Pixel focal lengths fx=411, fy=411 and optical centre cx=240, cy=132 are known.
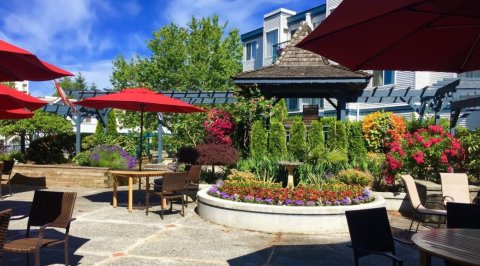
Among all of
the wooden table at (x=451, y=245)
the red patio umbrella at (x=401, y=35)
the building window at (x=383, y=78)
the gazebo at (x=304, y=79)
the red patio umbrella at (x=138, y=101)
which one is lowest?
the wooden table at (x=451, y=245)

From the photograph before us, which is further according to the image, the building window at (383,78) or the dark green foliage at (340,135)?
the building window at (383,78)

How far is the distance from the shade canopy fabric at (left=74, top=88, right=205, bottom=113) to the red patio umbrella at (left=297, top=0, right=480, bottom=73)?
563 cm

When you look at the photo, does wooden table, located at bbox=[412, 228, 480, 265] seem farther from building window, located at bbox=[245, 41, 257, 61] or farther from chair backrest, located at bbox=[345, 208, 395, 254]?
building window, located at bbox=[245, 41, 257, 61]

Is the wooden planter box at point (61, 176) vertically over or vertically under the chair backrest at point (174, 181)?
under

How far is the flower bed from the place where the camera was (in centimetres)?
783

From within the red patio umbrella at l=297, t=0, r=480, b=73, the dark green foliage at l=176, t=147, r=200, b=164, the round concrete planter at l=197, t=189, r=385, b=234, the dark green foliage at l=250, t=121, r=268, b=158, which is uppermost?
the red patio umbrella at l=297, t=0, r=480, b=73

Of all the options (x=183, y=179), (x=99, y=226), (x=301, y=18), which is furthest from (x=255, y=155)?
(x=301, y=18)

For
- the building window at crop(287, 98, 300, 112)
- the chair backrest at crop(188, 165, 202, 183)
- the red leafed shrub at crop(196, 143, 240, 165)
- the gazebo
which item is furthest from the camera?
the building window at crop(287, 98, 300, 112)

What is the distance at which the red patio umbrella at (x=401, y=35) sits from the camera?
291cm

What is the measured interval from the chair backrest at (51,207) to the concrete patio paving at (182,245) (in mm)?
646

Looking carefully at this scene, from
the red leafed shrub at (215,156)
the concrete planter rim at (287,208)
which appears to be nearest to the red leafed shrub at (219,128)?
the red leafed shrub at (215,156)

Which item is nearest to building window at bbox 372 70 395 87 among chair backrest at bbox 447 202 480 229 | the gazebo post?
the gazebo post

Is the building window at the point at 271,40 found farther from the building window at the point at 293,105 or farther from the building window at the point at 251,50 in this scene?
the building window at the point at 293,105

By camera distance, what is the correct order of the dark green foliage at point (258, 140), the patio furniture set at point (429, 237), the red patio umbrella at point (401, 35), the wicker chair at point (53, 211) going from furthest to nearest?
the dark green foliage at point (258, 140) < the wicker chair at point (53, 211) < the patio furniture set at point (429, 237) < the red patio umbrella at point (401, 35)
